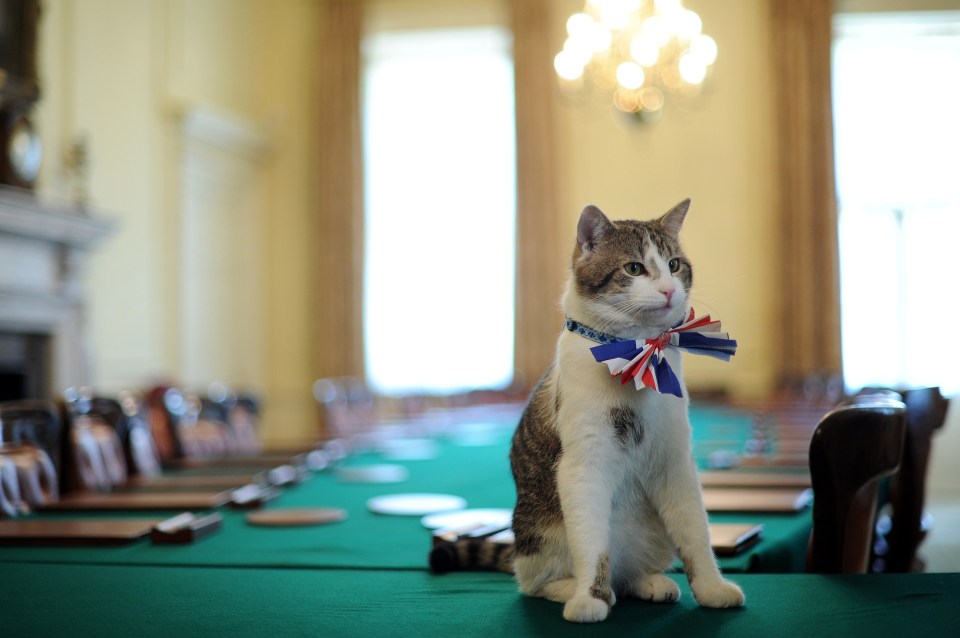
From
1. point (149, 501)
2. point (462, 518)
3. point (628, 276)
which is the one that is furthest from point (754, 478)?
point (149, 501)

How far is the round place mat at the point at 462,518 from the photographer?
2.23 m

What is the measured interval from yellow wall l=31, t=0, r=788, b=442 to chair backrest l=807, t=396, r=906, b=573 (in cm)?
679

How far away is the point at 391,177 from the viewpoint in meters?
11.0

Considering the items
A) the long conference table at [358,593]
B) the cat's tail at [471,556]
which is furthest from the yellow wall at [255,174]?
the cat's tail at [471,556]

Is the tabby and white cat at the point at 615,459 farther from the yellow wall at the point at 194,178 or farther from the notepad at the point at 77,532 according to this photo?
the yellow wall at the point at 194,178

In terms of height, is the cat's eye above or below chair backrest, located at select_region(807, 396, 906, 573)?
above

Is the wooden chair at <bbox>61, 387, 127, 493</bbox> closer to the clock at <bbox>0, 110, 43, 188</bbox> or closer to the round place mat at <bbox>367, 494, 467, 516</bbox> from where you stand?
the round place mat at <bbox>367, 494, 467, 516</bbox>

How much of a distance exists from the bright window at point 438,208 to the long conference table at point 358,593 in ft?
27.0

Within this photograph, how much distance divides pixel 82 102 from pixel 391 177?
3.81 m

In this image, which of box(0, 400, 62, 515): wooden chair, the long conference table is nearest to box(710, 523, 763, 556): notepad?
the long conference table

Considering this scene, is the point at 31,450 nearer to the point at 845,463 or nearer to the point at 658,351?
the point at 658,351

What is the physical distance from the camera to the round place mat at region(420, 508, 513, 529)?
7.32 feet

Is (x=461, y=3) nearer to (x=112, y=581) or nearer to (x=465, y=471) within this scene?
(x=465, y=471)

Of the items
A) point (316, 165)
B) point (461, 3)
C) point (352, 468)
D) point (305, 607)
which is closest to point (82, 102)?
point (316, 165)
